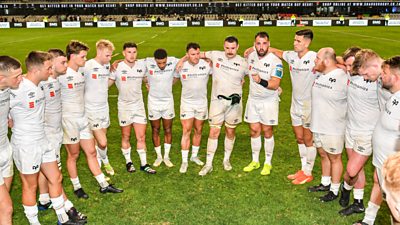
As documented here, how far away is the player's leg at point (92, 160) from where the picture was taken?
666 centimetres

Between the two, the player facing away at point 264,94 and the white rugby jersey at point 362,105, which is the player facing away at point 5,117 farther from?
the white rugby jersey at point 362,105

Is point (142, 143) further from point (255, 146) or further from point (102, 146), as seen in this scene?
point (255, 146)

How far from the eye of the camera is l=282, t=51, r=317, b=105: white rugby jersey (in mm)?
7125

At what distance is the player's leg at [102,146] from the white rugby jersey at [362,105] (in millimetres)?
4227

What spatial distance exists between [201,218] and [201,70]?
2.98 meters

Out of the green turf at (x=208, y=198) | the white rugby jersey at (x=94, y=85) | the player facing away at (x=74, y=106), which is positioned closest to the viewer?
the green turf at (x=208, y=198)

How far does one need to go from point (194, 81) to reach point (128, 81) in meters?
1.27

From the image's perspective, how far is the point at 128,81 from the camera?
302 inches

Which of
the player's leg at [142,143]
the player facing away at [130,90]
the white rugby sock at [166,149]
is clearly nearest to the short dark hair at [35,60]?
the player facing away at [130,90]

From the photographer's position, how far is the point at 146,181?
296 inches

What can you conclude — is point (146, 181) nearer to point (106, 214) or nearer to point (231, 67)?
point (106, 214)

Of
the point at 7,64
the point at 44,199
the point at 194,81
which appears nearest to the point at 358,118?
the point at 194,81

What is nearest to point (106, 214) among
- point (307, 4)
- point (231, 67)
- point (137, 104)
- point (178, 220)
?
point (178, 220)

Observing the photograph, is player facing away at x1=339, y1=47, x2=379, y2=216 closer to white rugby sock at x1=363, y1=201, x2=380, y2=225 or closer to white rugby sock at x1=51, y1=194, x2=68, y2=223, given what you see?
white rugby sock at x1=363, y1=201, x2=380, y2=225
